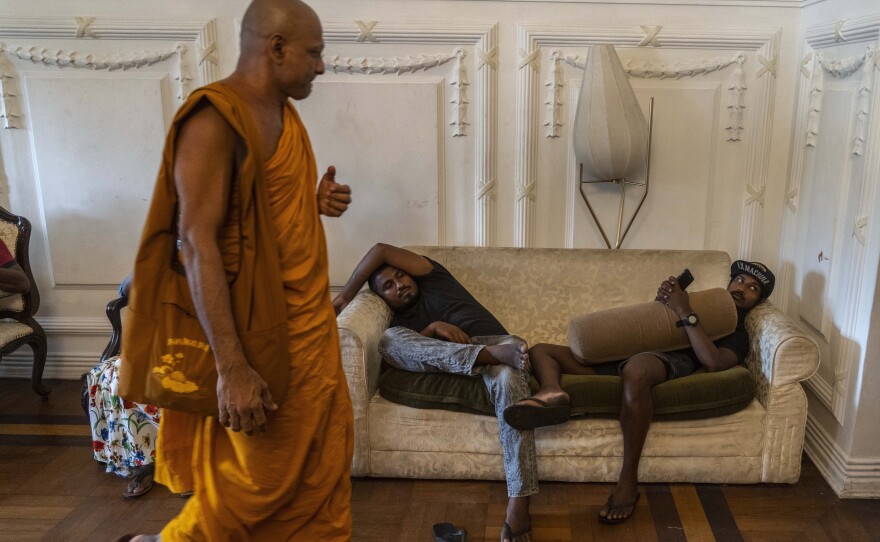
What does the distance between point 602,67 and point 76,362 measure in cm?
297

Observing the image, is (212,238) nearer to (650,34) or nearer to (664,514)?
(664,514)

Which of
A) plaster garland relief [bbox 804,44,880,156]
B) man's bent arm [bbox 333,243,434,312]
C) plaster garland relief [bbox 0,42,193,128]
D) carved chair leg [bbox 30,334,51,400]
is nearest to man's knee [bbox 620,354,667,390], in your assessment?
man's bent arm [bbox 333,243,434,312]

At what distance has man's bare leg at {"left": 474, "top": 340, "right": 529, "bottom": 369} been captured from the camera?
2457 mm

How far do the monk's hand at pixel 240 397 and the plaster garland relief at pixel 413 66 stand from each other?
2.10 meters

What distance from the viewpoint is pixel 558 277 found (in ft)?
10.5

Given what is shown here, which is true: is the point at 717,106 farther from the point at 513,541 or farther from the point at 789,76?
the point at 513,541

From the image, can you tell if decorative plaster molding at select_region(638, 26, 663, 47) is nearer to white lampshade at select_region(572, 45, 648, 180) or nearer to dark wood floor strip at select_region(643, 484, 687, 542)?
white lampshade at select_region(572, 45, 648, 180)

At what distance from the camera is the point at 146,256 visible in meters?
1.50

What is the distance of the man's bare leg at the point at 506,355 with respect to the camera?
2.46 meters

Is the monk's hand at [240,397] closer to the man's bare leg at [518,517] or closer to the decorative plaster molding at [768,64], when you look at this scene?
the man's bare leg at [518,517]

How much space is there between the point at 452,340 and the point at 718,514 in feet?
3.64

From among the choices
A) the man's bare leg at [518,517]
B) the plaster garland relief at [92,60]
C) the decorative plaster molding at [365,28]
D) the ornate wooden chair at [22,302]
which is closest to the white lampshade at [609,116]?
the decorative plaster molding at [365,28]

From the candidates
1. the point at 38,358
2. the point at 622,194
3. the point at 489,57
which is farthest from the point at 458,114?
the point at 38,358

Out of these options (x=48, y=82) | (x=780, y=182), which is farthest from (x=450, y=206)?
(x=48, y=82)
